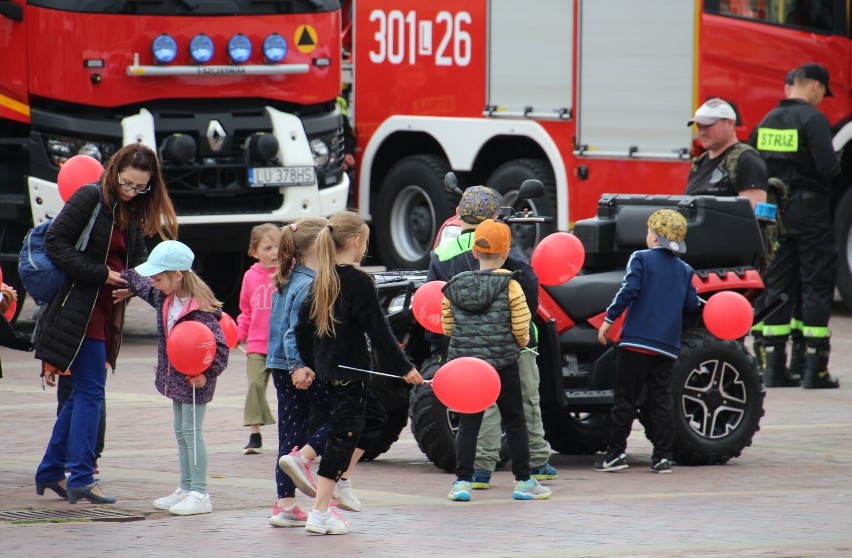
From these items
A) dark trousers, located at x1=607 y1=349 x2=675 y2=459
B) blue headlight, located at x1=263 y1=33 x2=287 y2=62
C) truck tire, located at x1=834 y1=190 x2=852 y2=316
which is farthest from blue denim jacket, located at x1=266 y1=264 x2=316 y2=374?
truck tire, located at x1=834 y1=190 x2=852 y2=316

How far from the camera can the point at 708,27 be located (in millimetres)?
15805

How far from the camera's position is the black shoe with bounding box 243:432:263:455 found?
10.0 metres

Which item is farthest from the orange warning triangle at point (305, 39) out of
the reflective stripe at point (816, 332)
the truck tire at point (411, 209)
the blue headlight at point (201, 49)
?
the reflective stripe at point (816, 332)

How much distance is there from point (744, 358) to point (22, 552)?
427 cm

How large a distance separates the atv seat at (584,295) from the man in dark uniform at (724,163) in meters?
1.60

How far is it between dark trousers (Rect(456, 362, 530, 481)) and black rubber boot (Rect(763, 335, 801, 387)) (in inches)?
191

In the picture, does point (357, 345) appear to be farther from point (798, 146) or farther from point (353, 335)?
point (798, 146)

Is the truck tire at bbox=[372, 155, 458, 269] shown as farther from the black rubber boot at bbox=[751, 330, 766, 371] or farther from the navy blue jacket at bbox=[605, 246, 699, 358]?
the navy blue jacket at bbox=[605, 246, 699, 358]

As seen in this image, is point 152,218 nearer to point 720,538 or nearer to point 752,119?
point 720,538

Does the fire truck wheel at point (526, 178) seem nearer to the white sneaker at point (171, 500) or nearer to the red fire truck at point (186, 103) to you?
the red fire truck at point (186, 103)

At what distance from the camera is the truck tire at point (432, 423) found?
914 centimetres

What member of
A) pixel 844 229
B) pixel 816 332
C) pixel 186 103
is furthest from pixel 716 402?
pixel 844 229

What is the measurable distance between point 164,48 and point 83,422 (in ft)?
21.5

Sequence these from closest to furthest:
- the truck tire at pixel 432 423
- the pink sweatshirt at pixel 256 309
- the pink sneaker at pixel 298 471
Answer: the pink sneaker at pixel 298 471 < the truck tire at pixel 432 423 < the pink sweatshirt at pixel 256 309
